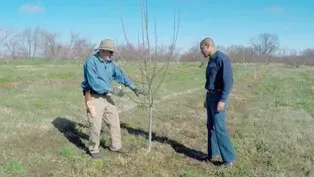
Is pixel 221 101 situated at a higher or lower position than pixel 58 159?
higher

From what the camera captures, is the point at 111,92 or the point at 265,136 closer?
the point at 111,92

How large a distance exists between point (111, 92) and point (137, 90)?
49cm

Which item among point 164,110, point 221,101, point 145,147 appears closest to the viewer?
point 221,101

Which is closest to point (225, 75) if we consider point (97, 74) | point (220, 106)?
point (220, 106)

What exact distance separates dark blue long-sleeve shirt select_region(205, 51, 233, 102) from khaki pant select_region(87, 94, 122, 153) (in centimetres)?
174

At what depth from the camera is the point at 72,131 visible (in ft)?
23.2

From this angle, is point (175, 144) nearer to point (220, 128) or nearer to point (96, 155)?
point (220, 128)

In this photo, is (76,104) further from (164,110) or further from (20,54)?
(20,54)

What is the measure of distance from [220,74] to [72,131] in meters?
3.73

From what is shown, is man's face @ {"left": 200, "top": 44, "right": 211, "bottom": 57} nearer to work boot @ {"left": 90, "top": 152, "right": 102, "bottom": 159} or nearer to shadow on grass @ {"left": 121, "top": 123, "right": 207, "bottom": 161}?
shadow on grass @ {"left": 121, "top": 123, "right": 207, "bottom": 161}

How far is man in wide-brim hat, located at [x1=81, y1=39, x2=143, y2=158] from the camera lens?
5.13m

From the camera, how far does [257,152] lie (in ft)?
19.6

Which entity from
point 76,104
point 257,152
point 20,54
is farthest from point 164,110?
point 20,54

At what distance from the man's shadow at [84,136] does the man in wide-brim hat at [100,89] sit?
2.03 ft
